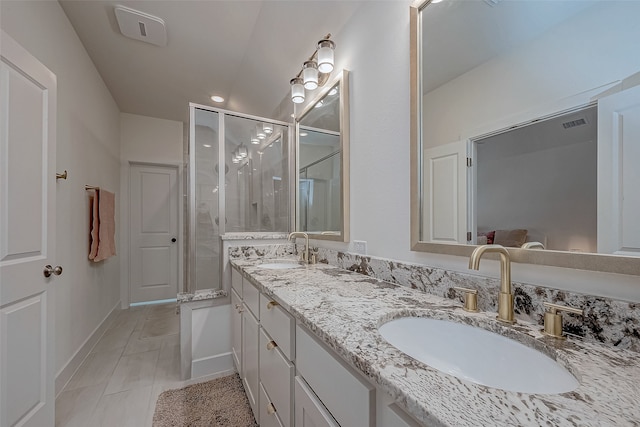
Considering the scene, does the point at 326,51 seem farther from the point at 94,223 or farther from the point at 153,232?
the point at 153,232

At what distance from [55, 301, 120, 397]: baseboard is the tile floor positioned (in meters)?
0.03

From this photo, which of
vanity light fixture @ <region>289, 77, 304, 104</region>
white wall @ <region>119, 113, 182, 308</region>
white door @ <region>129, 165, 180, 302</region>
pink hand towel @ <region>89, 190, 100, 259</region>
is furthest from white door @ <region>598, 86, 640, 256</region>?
white door @ <region>129, 165, 180, 302</region>

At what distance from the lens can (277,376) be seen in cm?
99

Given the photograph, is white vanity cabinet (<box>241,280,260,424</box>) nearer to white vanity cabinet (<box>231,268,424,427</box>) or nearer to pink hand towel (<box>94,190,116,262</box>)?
white vanity cabinet (<box>231,268,424,427</box>)

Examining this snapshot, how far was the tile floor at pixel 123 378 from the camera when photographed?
151 cm

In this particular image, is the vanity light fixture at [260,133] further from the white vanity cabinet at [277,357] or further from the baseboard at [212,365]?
the baseboard at [212,365]

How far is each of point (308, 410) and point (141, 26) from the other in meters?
2.65

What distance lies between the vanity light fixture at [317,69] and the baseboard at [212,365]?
1999 mm

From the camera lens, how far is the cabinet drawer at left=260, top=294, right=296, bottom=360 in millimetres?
866

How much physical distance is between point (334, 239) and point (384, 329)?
38.0 inches

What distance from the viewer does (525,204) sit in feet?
2.48

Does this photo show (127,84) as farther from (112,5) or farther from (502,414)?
(502,414)

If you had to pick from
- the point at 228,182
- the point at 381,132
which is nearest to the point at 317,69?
the point at 381,132

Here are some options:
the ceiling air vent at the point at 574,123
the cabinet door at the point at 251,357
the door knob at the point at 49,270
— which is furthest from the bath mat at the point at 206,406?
the ceiling air vent at the point at 574,123
